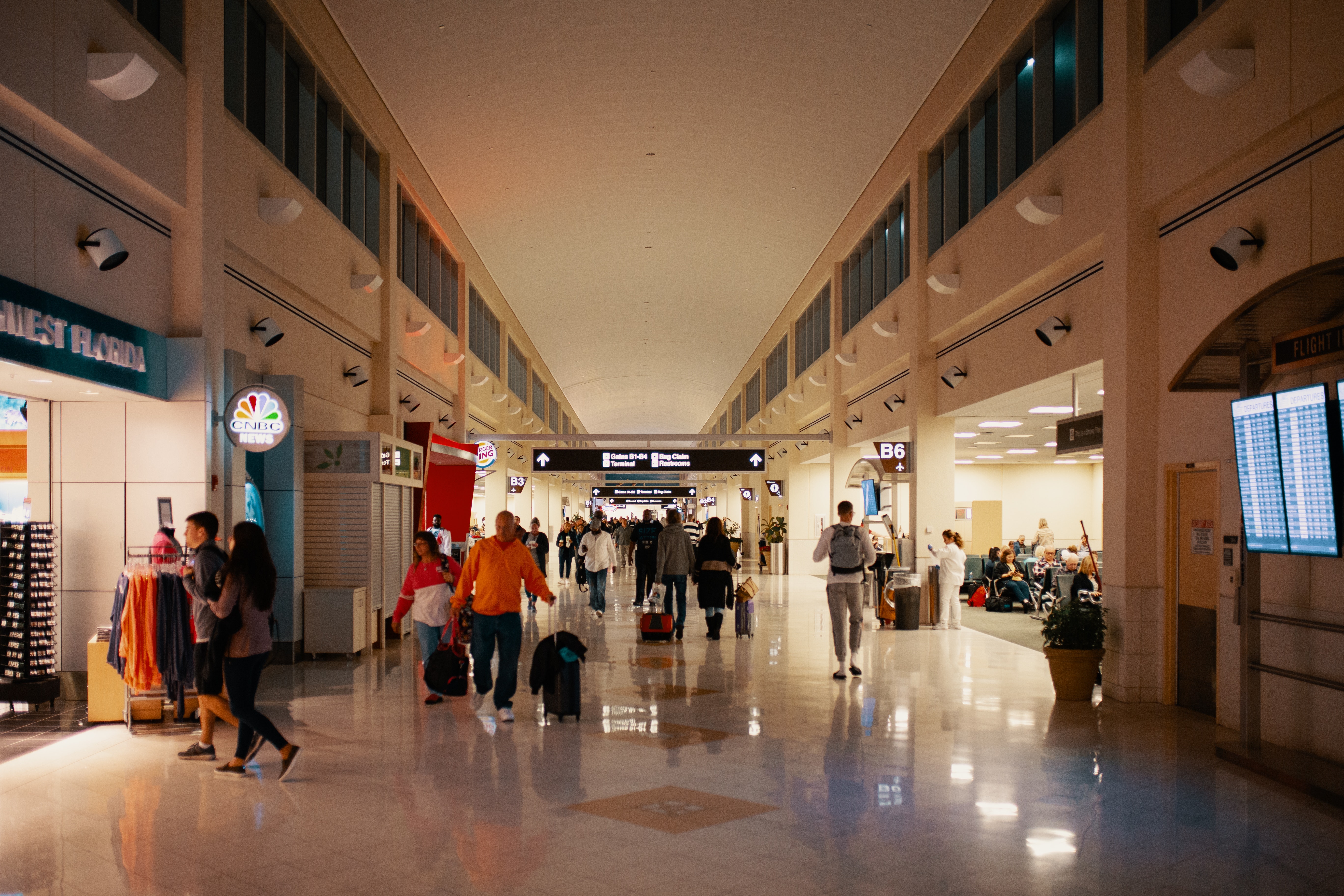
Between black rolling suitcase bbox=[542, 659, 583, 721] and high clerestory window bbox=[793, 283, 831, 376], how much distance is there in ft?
54.1

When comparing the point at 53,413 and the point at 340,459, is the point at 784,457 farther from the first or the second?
the point at 53,413

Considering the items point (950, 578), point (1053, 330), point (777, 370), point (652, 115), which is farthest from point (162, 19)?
point (777, 370)

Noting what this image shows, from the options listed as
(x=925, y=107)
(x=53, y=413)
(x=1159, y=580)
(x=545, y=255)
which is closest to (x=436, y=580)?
(x=53, y=413)

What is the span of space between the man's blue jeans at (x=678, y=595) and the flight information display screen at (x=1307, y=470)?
26.7 ft

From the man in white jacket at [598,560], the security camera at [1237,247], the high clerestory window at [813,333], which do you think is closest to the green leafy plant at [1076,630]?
the security camera at [1237,247]

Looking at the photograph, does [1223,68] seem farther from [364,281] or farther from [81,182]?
[364,281]

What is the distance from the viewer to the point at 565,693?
7.88m

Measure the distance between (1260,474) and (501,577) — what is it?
5.38m

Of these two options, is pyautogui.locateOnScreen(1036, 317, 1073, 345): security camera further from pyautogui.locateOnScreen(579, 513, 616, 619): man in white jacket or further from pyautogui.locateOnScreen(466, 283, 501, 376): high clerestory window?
pyautogui.locateOnScreen(466, 283, 501, 376): high clerestory window

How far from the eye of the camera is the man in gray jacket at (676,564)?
44.7ft

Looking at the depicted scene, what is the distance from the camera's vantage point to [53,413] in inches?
345

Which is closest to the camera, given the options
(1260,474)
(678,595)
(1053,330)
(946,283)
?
(1260,474)

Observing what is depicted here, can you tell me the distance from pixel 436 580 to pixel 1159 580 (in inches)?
253

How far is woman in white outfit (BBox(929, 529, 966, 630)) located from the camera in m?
14.9
